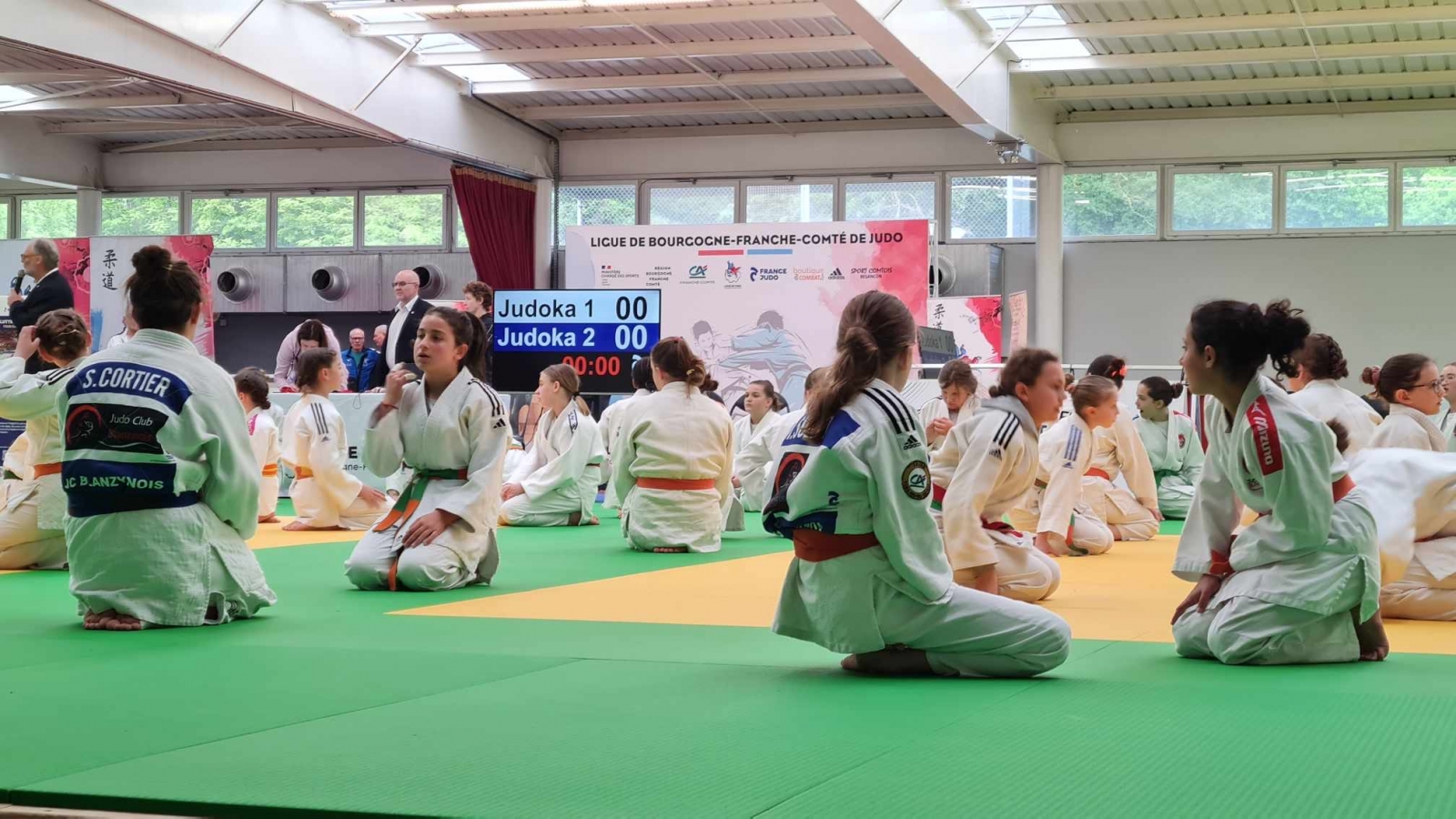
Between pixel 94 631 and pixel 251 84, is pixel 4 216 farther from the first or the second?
pixel 94 631

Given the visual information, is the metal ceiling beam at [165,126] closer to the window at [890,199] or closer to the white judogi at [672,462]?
the window at [890,199]

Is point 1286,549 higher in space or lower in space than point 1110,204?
lower

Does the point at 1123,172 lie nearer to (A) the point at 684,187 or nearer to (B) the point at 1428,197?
(B) the point at 1428,197

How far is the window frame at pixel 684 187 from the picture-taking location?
64.4 ft

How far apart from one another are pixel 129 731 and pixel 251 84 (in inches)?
451

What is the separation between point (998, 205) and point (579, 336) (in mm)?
8617

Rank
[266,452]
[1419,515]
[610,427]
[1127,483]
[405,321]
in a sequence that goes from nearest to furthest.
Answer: [1419,515] → [1127,483] → [266,452] → [610,427] → [405,321]

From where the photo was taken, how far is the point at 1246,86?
1645cm

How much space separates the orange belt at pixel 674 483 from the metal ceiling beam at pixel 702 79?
9.22m

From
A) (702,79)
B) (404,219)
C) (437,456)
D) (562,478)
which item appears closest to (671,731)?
(437,456)

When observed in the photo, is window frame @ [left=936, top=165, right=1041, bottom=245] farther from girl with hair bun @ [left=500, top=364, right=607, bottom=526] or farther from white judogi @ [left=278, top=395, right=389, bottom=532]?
white judogi @ [left=278, top=395, right=389, bottom=532]

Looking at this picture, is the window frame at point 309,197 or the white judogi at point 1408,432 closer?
the white judogi at point 1408,432

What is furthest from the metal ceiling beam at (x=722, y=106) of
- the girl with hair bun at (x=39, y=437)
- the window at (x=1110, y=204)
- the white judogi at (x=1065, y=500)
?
the girl with hair bun at (x=39, y=437)

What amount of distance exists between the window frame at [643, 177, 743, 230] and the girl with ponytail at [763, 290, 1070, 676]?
16.1 m
